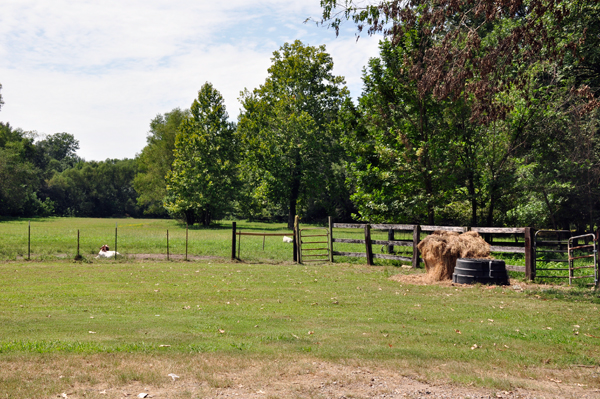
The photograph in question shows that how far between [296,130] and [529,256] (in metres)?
37.0

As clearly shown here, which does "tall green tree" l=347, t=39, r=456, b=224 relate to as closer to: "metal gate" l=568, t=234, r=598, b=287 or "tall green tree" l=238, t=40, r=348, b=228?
"metal gate" l=568, t=234, r=598, b=287

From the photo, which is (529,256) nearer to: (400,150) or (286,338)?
(286,338)

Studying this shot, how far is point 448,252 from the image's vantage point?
14.3 m

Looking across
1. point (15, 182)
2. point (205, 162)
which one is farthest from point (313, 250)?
point (15, 182)

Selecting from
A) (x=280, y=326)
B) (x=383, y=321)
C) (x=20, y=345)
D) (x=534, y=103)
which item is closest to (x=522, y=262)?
(x=534, y=103)

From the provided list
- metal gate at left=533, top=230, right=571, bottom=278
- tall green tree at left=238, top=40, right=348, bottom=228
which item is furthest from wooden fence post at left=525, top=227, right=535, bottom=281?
tall green tree at left=238, top=40, right=348, bottom=228

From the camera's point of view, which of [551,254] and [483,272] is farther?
[551,254]

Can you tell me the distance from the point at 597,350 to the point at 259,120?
4814 centimetres

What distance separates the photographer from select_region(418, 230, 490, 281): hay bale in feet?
46.7

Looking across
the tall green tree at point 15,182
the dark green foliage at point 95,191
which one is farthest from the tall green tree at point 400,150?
the dark green foliage at point 95,191

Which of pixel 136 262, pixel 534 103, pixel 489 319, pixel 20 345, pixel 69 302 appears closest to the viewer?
pixel 20 345

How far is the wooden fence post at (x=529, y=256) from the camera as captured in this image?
46.6 ft

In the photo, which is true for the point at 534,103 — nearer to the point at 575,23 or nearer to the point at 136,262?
the point at 575,23

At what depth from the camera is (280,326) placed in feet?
27.4
